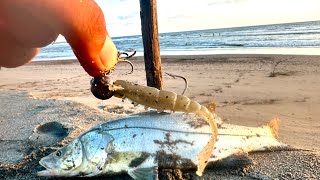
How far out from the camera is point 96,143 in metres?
4.25

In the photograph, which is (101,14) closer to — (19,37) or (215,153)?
(19,37)

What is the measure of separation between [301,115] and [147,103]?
4775mm

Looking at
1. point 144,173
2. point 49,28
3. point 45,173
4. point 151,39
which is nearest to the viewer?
point 49,28

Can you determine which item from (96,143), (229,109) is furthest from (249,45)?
(96,143)

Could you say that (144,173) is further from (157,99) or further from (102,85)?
(102,85)

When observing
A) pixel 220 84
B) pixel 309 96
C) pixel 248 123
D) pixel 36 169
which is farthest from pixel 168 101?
pixel 220 84

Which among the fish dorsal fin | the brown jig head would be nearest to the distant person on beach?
the brown jig head

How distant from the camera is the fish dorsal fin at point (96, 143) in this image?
13.8ft

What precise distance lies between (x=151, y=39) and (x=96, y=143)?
218cm

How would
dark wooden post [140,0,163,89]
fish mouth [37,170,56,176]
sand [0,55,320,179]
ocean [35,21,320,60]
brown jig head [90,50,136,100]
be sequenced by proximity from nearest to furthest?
brown jig head [90,50,136,100] < fish mouth [37,170,56,176] < sand [0,55,320,179] < dark wooden post [140,0,163,89] < ocean [35,21,320,60]

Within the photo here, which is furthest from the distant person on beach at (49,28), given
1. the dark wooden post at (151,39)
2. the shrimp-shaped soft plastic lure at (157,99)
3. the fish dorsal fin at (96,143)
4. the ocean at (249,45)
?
the ocean at (249,45)

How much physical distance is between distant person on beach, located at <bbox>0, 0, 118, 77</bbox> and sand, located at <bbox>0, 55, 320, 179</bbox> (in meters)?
2.04

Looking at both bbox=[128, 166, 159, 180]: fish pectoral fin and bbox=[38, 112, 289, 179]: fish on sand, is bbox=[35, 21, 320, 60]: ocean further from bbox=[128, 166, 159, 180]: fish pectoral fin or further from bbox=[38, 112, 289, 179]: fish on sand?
bbox=[128, 166, 159, 180]: fish pectoral fin

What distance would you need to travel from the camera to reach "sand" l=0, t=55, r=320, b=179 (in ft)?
15.8
